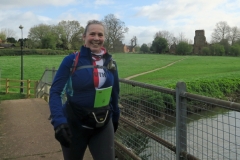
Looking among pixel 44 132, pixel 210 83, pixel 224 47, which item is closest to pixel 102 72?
pixel 44 132

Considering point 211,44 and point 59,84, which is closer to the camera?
point 59,84

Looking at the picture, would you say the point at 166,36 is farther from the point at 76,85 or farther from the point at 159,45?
the point at 76,85

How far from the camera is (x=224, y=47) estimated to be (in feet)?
301

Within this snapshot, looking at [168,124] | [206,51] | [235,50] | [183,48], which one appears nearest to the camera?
[168,124]

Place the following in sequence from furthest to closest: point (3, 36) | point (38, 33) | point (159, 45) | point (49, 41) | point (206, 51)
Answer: point (159, 45) → point (206, 51) → point (3, 36) → point (38, 33) → point (49, 41)

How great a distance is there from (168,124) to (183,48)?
9516 cm

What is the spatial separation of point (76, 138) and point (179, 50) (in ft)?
316

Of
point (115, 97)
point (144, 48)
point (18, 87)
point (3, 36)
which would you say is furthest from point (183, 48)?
point (115, 97)

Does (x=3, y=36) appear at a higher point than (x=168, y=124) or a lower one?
higher

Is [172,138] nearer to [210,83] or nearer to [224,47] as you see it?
[210,83]

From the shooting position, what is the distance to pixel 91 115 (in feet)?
8.82

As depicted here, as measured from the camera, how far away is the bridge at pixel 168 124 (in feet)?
10.2

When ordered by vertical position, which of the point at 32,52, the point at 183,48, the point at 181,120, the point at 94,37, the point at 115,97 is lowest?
the point at 181,120

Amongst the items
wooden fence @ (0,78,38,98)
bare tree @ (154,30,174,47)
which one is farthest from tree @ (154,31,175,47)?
wooden fence @ (0,78,38,98)
